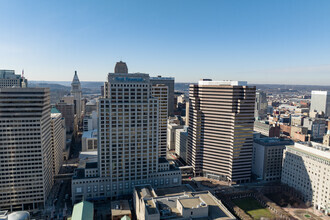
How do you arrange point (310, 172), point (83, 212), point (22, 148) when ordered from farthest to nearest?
point (310, 172)
point (22, 148)
point (83, 212)

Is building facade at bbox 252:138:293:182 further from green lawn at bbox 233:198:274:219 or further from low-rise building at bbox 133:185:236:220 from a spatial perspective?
low-rise building at bbox 133:185:236:220

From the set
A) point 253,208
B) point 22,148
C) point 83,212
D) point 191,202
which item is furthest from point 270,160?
point 22,148

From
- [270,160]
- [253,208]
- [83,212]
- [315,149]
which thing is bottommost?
[253,208]

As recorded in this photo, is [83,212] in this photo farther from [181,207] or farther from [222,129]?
[222,129]

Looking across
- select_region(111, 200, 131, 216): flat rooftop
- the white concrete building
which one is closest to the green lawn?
the white concrete building

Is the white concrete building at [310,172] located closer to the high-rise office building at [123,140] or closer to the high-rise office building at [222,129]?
the high-rise office building at [222,129]

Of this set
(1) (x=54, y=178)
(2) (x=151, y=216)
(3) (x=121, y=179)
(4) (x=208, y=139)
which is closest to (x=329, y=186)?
(4) (x=208, y=139)
